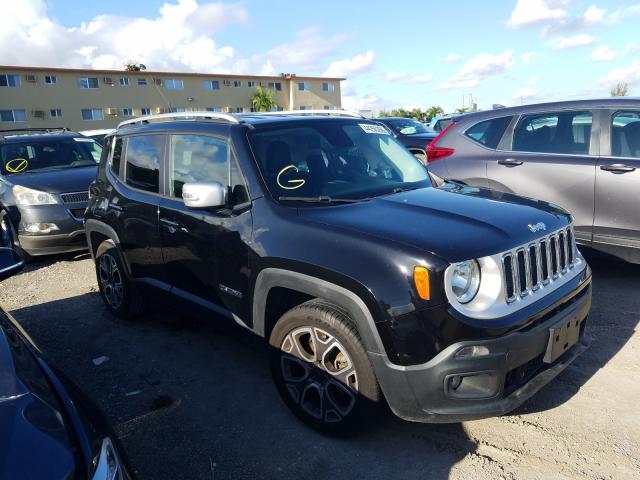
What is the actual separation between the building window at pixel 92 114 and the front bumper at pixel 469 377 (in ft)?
153

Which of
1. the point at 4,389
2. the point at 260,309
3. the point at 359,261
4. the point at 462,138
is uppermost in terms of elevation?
the point at 462,138

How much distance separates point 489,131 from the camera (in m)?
5.95

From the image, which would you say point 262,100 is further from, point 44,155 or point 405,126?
point 44,155

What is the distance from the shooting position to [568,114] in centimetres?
534

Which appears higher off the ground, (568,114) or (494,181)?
(568,114)

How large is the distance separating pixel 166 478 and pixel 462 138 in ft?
16.1

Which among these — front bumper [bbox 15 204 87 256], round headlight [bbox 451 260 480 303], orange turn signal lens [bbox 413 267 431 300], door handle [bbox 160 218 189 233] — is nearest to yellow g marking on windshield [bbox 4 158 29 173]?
front bumper [bbox 15 204 87 256]

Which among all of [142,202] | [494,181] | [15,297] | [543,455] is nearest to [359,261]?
[543,455]

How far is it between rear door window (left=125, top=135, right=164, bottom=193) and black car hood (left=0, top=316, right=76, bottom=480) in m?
2.32

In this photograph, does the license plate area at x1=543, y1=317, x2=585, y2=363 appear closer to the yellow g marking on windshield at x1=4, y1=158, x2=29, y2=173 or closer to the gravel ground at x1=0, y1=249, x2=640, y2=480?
the gravel ground at x1=0, y1=249, x2=640, y2=480

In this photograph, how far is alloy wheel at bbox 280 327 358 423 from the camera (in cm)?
282

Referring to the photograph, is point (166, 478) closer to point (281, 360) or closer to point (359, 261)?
point (281, 360)

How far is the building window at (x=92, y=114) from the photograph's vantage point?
43.2 metres

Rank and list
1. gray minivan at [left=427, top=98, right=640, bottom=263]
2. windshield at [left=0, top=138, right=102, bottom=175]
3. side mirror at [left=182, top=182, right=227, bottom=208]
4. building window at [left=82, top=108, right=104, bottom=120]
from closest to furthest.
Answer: side mirror at [left=182, top=182, right=227, bottom=208]
gray minivan at [left=427, top=98, right=640, bottom=263]
windshield at [left=0, top=138, right=102, bottom=175]
building window at [left=82, top=108, right=104, bottom=120]
